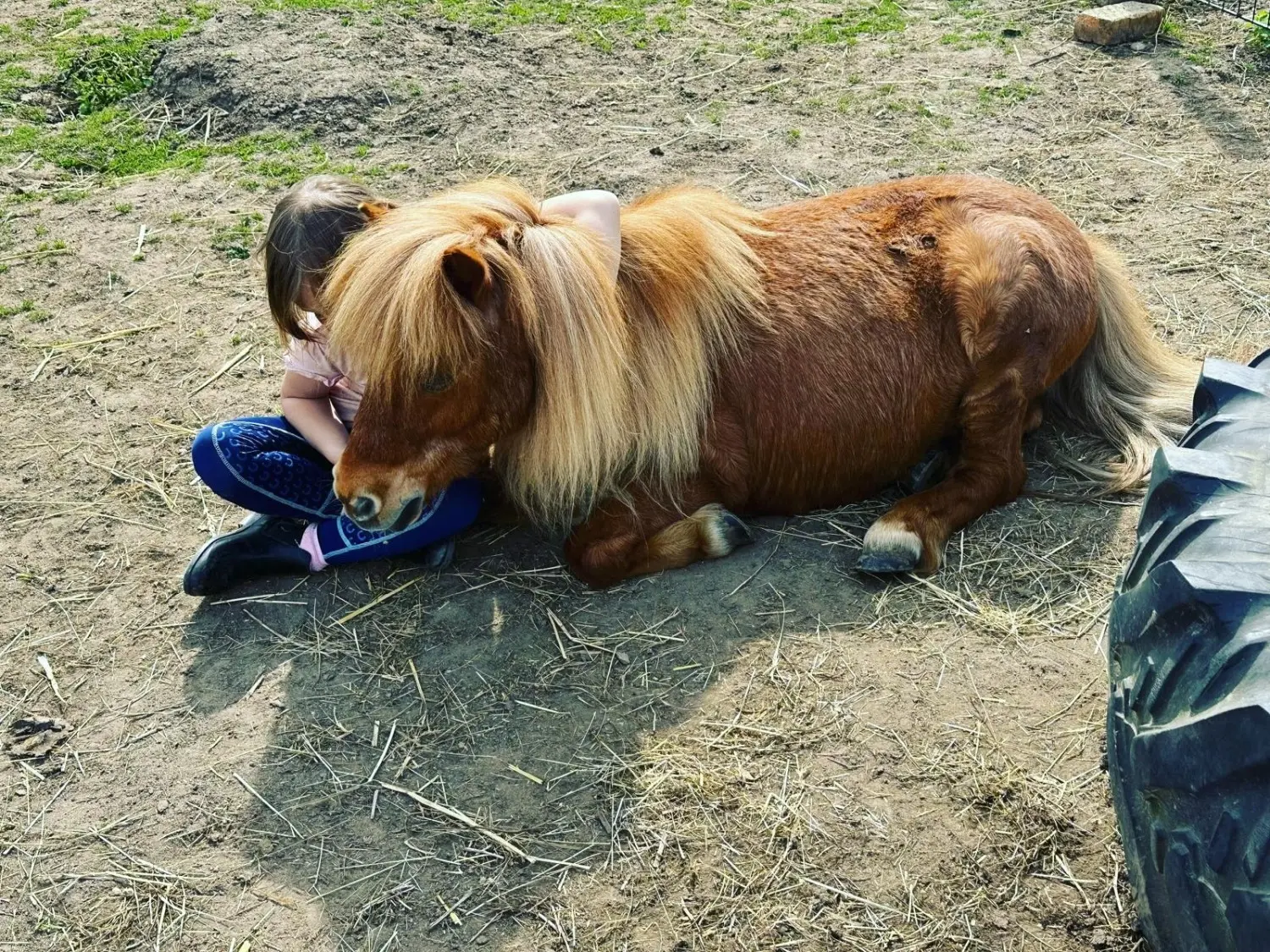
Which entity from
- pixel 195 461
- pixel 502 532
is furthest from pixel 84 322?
pixel 502 532

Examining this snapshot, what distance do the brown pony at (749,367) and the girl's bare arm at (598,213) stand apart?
0.09 m

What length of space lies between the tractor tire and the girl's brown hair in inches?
92.7

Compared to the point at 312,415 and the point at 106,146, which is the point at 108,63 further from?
the point at 312,415

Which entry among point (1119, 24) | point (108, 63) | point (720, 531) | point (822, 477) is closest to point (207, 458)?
point (720, 531)

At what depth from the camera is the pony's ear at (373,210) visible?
3.31 m

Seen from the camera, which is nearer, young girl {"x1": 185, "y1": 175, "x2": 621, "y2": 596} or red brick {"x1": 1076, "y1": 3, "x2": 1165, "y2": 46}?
young girl {"x1": 185, "y1": 175, "x2": 621, "y2": 596}

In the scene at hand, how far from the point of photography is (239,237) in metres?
5.59

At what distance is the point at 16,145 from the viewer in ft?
21.1

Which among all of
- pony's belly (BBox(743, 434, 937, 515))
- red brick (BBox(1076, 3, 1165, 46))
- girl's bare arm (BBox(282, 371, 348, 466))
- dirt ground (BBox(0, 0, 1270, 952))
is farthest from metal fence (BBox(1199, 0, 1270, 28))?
girl's bare arm (BBox(282, 371, 348, 466))

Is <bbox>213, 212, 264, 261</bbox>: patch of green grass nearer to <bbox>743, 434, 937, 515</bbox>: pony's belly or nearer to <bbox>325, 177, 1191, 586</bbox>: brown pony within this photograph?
<bbox>325, 177, 1191, 586</bbox>: brown pony

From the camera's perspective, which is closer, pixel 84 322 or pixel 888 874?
pixel 888 874

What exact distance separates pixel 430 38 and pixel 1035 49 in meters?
3.84

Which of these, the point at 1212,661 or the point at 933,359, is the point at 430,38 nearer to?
the point at 933,359

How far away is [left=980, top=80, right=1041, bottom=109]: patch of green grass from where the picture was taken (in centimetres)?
629
